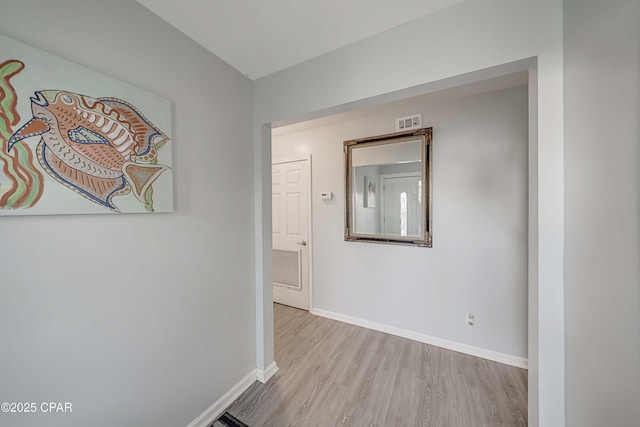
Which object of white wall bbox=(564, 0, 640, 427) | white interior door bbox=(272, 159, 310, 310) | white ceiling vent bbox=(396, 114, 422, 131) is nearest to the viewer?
white wall bbox=(564, 0, 640, 427)

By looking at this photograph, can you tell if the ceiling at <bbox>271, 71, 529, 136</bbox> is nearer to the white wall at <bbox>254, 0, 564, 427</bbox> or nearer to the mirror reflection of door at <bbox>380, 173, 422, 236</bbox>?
the white wall at <bbox>254, 0, 564, 427</bbox>

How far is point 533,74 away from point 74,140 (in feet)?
6.72

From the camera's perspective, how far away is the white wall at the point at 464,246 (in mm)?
1956

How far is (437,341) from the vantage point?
225 centimetres

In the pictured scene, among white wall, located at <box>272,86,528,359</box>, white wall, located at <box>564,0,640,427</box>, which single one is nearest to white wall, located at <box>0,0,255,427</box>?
white wall, located at <box>272,86,528,359</box>

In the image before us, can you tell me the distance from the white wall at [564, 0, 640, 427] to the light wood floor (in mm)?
785

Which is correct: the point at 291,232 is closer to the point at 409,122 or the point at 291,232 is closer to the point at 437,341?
the point at 409,122

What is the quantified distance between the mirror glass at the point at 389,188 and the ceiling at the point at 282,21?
1190mm

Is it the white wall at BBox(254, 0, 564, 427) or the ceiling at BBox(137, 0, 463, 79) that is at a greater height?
the ceiling at BBox(137, 0, 463, 79)

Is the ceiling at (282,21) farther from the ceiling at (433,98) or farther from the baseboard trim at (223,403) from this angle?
the baseboard trim at (223,403)

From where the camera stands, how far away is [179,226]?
132 centimetres

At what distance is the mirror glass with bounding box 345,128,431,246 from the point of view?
2.29 meters

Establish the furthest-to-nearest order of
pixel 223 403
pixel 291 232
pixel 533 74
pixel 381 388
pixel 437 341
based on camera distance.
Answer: pixel 291 232 < pixel 437 341 < pixel 381 388 < pixel 223 403 < pixel 533 74

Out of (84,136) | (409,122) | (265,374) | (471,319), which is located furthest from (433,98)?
(265,374)
